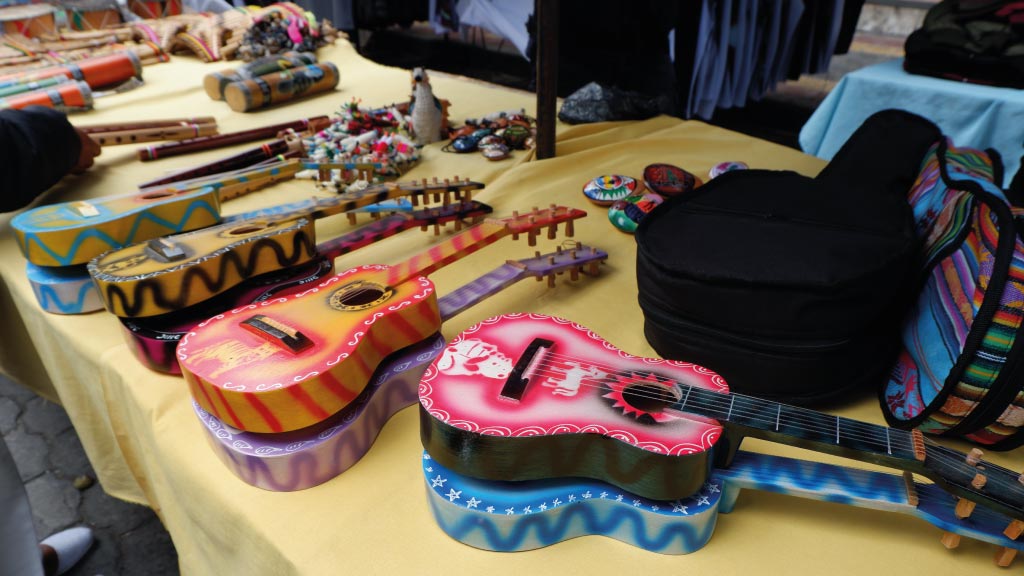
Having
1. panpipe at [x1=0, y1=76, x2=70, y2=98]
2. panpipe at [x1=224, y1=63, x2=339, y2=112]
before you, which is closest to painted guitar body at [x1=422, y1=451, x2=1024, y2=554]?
panpipe at [x1=224, y1=63, x2=339, y2=112]

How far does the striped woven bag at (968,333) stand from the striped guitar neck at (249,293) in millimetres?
794

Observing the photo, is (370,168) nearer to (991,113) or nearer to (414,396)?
(414,396)

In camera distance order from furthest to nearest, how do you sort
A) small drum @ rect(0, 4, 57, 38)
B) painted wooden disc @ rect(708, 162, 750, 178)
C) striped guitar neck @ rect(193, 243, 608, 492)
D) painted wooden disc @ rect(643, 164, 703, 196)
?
small drum @ rect(0, 4, 57, 38), painted wooden disc @ rect(708, 162, 750, 178), painted wooden disc @ rect(643, 164, 703, 196), striped guitar neck @ rect(193, 243, 608, 492)

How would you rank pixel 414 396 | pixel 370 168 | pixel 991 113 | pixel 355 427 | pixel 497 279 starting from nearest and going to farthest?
pixel 355 427 → pixel 414 396 → pixel 497 279 → pixel 370 168 → pixel 991 113

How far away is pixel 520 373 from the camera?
0.68 meters

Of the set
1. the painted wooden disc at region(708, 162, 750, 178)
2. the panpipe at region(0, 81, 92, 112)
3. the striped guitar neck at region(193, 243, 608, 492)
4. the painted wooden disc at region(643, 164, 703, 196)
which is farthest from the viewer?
the panpipe at region(0, 81, 92, 112)

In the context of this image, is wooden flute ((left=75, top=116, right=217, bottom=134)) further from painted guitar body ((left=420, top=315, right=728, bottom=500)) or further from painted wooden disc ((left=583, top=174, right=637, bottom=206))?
painted guitar body ((left=420, top=315, right=728, bottom=500))

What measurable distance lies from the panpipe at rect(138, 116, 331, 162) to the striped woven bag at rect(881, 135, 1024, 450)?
151 centimetres

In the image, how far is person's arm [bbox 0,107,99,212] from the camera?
1.19 meters

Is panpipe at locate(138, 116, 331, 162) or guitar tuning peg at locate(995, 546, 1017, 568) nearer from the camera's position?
guitar tuning peg at locate(995, 546, 1017, 568)

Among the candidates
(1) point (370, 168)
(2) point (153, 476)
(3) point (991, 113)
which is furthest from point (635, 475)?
(3) point (991, 113)

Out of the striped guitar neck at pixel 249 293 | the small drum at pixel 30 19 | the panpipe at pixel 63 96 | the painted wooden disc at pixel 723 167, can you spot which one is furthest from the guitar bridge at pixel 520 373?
the small drum at pixel 30 19

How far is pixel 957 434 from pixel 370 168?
1.16 meters

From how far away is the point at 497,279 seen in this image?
38.1 inches
